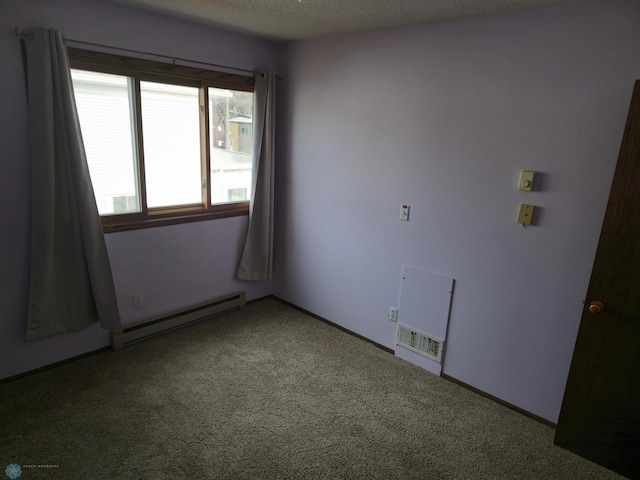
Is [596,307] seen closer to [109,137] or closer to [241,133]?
[241,133]

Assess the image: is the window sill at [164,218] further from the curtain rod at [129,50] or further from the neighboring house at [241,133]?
the curtain rod at [129,50]

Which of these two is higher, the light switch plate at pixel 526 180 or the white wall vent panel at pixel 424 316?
the light switch plate at pixel 526 180

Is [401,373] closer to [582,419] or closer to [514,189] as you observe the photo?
[582,419]

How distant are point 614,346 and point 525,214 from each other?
813 millimetres

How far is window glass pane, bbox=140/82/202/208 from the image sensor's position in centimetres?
295

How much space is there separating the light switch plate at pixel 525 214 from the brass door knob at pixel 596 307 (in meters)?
0.55

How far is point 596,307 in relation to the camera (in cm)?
198

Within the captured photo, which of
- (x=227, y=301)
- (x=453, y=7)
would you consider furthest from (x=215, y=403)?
(x=453, y=7)

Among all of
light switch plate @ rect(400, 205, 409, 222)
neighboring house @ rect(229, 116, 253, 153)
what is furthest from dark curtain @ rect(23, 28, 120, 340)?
light switch plate @ rect(400, 205, 409, 222)

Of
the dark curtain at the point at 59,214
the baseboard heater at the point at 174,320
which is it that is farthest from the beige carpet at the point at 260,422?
the dark curtain at the point at 59,214

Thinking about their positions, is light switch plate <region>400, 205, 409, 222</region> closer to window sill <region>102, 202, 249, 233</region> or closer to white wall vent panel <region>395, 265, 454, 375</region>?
white wall vent panel <region>395, 265, 454, 375</region>

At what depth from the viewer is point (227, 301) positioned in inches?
143

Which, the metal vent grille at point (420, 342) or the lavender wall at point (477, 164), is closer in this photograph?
the lavender wall at point (477, 164)

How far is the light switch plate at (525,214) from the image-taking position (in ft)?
7.43
